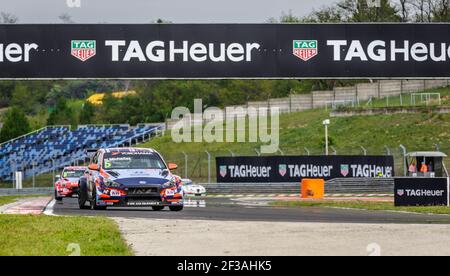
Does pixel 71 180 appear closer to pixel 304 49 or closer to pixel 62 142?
pixel 304 49

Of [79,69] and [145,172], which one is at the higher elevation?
[79,69]

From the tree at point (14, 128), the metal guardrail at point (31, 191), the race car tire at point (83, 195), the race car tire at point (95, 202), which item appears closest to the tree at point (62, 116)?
the tree at point (14, 128)

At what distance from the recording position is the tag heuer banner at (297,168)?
44.1m

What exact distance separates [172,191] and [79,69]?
7511mm

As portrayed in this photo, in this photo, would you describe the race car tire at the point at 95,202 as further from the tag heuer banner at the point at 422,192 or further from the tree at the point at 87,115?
the tree at the point at 87,115

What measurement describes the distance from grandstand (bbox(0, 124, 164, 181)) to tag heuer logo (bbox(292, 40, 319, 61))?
33.0 metres

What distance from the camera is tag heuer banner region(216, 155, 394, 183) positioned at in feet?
145

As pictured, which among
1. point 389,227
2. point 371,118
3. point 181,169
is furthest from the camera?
point 371,118

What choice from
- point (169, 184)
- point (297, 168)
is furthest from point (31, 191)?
point (169, 184)

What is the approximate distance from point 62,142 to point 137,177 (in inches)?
1794

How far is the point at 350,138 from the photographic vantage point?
Result: 195 feet
